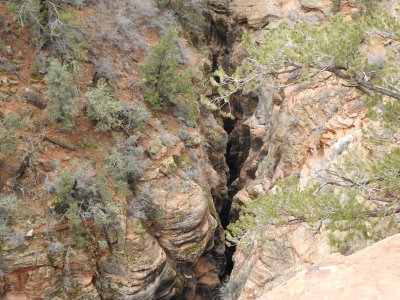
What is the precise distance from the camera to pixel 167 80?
1366 centimetres

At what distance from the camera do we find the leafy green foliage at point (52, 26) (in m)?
12.4

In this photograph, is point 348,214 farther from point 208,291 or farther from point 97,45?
point 97,45

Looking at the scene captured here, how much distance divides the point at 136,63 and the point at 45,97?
4.32 meters

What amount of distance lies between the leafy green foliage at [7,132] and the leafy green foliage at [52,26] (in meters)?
3.64

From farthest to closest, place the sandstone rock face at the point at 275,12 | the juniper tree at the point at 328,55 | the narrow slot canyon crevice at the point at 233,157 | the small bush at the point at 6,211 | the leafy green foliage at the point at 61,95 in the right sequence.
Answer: the narrow slot canyon crevice at the point at 233,157 < the sandstone rock face at the point at 275,12 < the leafy green foliage at the point at 61,95 < the small bush at the point at 6,211 < the juniper tree at the point at 328,55

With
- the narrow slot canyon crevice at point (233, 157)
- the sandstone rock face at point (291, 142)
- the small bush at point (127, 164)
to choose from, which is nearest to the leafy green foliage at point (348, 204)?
the sandstone rock face at point (291, 142)

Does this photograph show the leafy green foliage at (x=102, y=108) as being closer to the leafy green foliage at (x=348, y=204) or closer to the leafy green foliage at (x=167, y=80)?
the leafy green foliage at (x=167, y=80)

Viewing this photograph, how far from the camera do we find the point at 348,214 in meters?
5.89

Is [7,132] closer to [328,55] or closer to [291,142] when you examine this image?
[328,55]

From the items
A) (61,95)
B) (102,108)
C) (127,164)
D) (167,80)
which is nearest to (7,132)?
(61,95)

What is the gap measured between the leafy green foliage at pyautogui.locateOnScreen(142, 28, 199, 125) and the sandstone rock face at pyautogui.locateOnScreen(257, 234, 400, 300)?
10433mm

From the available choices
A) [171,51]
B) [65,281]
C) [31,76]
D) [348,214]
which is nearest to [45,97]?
[31,76]

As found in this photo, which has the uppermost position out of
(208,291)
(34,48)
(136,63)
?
(34,48)

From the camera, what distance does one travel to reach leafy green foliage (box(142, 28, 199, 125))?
43.0ft
